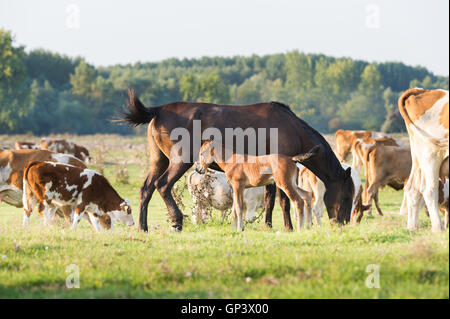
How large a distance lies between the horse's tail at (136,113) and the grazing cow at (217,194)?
3361mm

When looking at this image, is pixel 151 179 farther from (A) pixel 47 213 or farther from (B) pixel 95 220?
(A) pixel 47 213

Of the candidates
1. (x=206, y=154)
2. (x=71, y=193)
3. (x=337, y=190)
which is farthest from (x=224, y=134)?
(x=71, y=193)

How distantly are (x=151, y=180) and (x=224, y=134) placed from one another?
5.30ft

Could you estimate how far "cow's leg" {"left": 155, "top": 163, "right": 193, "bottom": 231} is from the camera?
35.9 feet

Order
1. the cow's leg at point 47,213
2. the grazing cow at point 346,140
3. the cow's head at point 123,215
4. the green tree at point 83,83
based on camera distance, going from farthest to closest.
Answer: the green tree at point 83,83, the grazing cow at point 346,140, the cow's head at point 123,215, the cow's leg at point 47,213

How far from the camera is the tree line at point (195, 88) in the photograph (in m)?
67.5

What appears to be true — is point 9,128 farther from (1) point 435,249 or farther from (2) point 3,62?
(1) point 435,249

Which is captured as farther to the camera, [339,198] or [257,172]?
[339,198]

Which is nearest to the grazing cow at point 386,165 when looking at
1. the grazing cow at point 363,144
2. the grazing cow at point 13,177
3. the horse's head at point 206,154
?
the grazing cow at point 363,144

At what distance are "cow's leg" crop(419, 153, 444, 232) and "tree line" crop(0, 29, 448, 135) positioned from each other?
47674mm

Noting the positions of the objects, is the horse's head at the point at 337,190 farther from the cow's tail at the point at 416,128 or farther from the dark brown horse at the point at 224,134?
the cow's tail at the point at 416,128

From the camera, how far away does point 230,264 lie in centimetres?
709
